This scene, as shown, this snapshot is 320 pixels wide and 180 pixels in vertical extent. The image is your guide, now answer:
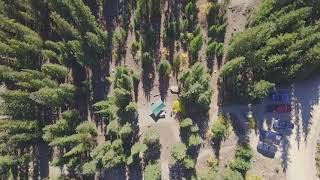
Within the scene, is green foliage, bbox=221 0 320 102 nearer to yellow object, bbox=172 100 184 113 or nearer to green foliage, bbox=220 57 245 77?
green foliage, bbox=220 57 245 77

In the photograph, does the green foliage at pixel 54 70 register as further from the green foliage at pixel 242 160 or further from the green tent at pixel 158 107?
the green foliage at pixel 242 160

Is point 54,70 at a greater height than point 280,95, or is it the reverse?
point 54,70

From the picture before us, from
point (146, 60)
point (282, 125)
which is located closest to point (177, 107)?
point (146, 60)

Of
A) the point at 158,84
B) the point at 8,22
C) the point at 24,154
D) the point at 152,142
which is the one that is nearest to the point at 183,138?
the point at 152,142

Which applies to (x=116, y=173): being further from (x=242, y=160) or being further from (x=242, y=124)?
(x=242, y=124)

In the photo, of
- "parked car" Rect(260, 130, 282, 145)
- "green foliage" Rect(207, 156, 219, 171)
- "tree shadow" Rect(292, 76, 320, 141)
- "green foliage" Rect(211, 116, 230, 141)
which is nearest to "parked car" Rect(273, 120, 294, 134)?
"parked car" Rect(260, 130, 282, 145)

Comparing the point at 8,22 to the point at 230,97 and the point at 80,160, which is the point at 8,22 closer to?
the point at 80,160
